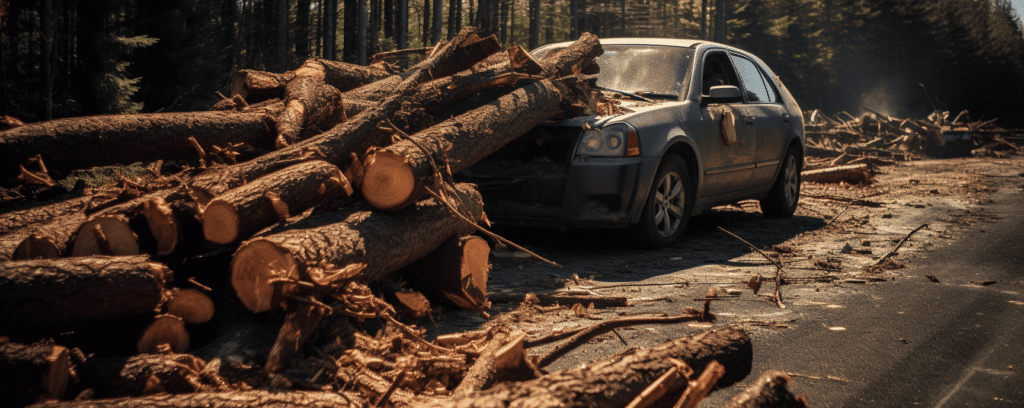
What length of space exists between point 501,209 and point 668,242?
1626mm

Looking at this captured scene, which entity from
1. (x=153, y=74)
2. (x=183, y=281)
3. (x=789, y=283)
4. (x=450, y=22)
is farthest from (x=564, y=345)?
(x=450, y=22)

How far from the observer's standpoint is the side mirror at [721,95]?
7.07 metres

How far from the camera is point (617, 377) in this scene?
2537mm

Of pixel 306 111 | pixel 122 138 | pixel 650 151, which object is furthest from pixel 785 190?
pixel 122 138

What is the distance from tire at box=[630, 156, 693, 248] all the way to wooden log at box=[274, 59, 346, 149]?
2.69m

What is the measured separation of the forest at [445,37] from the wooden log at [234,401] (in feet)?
18.2

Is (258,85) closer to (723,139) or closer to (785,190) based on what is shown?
(723,139)

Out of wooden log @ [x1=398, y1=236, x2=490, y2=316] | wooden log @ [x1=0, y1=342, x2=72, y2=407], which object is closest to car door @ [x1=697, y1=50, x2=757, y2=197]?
wooden log @ [x1=398, y1=236, x2=490, y2=316]

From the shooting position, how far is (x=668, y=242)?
6895 millimetres

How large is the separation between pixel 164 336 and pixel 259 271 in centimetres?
47

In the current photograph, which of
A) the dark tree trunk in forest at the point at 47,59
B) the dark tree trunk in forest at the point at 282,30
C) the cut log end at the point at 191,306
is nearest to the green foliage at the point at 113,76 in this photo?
the dark tree trunk in forest at the point at 47,59

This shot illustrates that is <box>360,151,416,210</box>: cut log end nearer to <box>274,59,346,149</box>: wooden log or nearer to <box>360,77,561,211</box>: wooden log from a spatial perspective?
<box>360,77,561,211</box>: wooden log

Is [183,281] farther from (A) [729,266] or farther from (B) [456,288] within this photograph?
(A) [729,266]

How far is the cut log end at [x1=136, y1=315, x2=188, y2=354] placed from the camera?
318 cm
